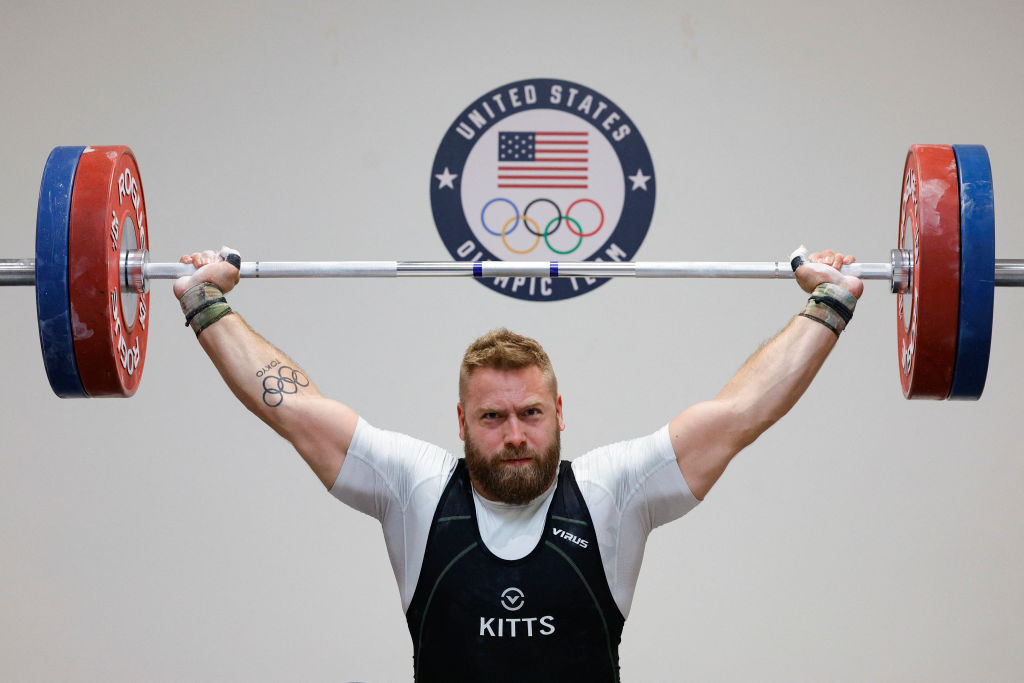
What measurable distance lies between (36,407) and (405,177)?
4.48 feet

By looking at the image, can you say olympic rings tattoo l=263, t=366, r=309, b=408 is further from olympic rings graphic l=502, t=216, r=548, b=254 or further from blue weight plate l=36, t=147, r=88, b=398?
olympic rings graphic l=502, t=216, r=548, b=254

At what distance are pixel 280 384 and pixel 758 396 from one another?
90 centimetres

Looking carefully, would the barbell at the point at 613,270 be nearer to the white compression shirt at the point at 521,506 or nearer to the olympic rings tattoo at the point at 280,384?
the olympic rings tattoo at the point at 280,384

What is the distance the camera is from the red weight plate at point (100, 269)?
2.10 m

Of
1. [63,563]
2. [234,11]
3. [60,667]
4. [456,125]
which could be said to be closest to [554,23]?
[456,125]

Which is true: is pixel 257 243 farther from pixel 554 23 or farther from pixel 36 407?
pixel 554 23

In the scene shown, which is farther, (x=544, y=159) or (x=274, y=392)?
(x=544, y=159)

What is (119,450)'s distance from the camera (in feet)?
11.3

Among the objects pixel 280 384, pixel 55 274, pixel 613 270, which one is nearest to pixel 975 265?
pixel 613 270

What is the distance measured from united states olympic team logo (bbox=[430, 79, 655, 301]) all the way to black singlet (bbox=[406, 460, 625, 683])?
55.8 inches

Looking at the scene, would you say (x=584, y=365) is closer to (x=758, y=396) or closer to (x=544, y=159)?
(x=544, y=159)

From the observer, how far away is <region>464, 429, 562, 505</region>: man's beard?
204cm

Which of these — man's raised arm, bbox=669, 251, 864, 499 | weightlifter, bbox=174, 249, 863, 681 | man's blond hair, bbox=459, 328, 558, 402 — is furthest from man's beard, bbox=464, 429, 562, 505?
man's raised arm, bbox=669, 251, 864, 499

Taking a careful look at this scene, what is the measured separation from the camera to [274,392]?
2.09 m
